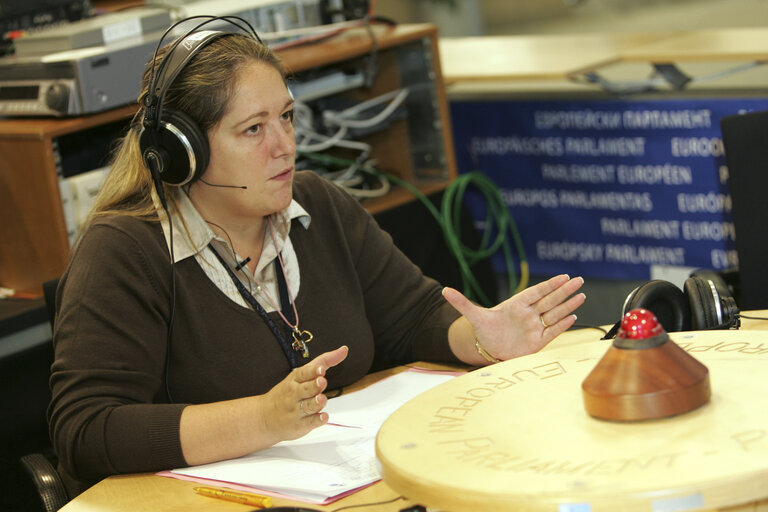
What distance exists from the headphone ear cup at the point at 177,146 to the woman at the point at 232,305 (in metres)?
0.04

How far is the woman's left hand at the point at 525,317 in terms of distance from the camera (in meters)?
1.43

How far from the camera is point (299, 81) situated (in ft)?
9.05

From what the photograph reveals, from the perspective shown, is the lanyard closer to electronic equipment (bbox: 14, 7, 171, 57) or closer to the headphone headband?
the headphone headband

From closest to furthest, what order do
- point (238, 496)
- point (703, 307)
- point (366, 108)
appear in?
point (238, 496), point (703, 307), point (366, 108)

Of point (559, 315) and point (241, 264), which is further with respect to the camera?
point (241, 264)

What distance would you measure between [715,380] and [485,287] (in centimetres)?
213

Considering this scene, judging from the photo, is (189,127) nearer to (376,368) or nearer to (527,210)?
(376,368)

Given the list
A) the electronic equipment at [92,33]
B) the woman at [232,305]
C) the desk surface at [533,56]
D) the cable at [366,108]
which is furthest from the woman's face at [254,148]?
the desk surface at [533,56]

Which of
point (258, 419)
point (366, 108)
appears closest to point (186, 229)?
point (258, 419)

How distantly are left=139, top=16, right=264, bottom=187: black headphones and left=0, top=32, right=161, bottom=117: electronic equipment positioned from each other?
2.28 feet

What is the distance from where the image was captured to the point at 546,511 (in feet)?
2.88

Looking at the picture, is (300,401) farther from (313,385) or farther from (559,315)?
(559,315)

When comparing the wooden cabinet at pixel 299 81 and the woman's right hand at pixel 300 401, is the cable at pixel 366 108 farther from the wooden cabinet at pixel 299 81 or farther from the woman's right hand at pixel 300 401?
the woman's right hand at pixel 300 401

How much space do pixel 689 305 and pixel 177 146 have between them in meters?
0.76
